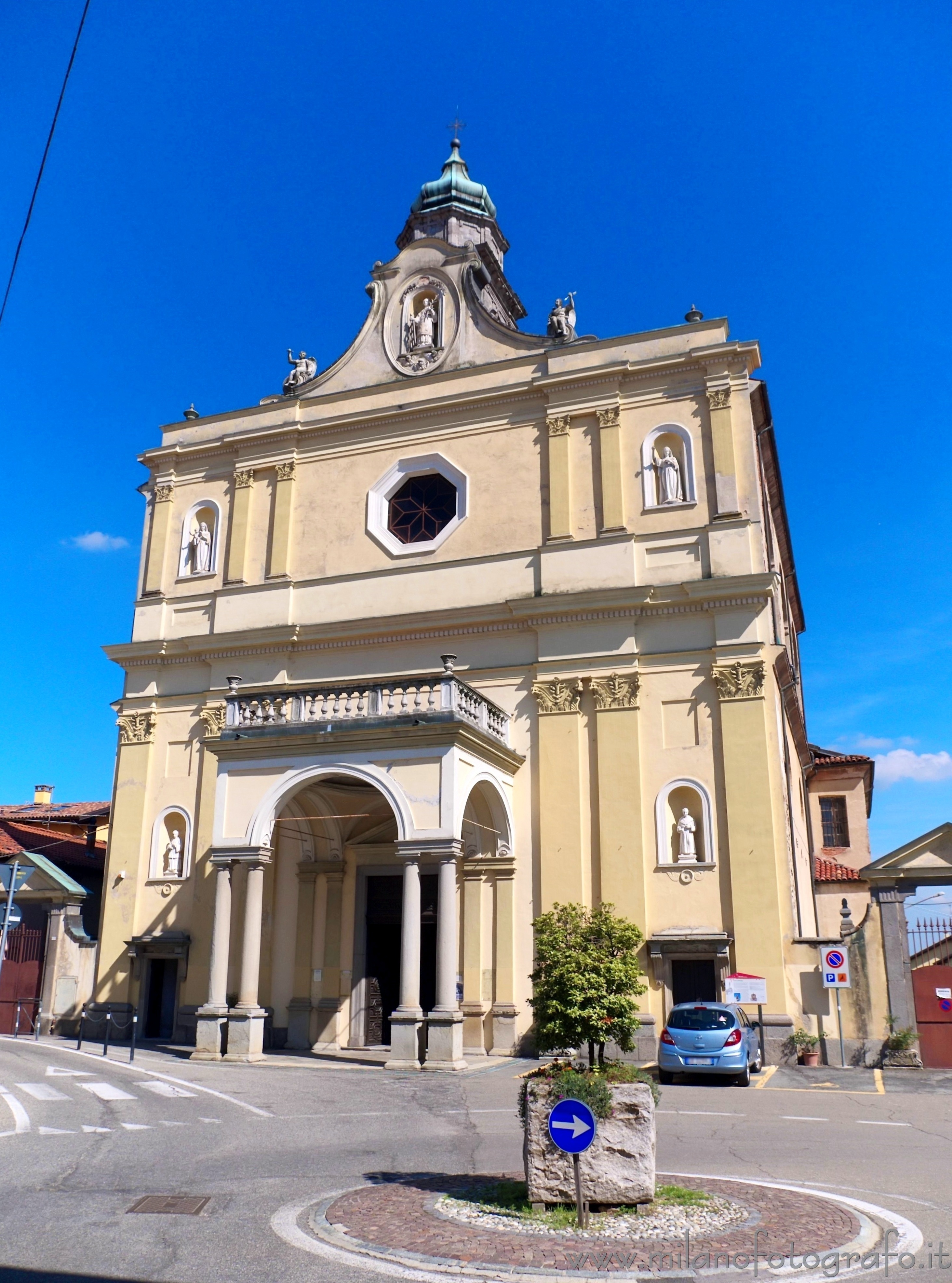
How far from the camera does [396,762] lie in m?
19.1

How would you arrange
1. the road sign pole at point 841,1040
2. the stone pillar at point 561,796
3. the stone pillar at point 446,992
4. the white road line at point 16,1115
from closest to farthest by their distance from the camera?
the white road line at point 16,1115 < the stone pillar at point 446,992 < the road sign pole at point 841,1040 < the stone pillar at point 561,796

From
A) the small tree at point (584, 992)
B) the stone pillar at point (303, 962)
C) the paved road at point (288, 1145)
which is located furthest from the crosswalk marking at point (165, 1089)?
the small tree at point (584, 992)

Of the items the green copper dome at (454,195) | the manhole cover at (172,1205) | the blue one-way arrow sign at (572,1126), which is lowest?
the manhole cover at (172,1205)

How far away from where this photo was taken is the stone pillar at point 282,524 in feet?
84.7

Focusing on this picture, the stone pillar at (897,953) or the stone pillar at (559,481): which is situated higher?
the stone pillar at (559,481)

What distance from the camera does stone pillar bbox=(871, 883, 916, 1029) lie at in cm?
1902

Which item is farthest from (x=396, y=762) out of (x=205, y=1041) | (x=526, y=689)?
(x=205, y=1041)

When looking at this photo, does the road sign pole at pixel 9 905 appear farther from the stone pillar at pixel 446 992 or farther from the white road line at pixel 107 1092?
the stone pillar at pixel 446 992

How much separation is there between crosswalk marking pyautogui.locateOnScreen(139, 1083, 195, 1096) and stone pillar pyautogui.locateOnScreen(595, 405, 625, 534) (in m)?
13.7

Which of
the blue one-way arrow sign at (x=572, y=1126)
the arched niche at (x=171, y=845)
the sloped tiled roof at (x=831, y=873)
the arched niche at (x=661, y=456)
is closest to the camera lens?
the blue one-way arrow sign at (x=572, y=1126)

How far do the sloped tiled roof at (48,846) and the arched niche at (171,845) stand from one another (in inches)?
189

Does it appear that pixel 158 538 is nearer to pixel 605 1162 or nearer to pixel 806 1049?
pixel 806 1049

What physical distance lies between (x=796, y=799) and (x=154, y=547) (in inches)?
714

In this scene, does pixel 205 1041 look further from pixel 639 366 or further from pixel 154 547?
pixel 639 366
